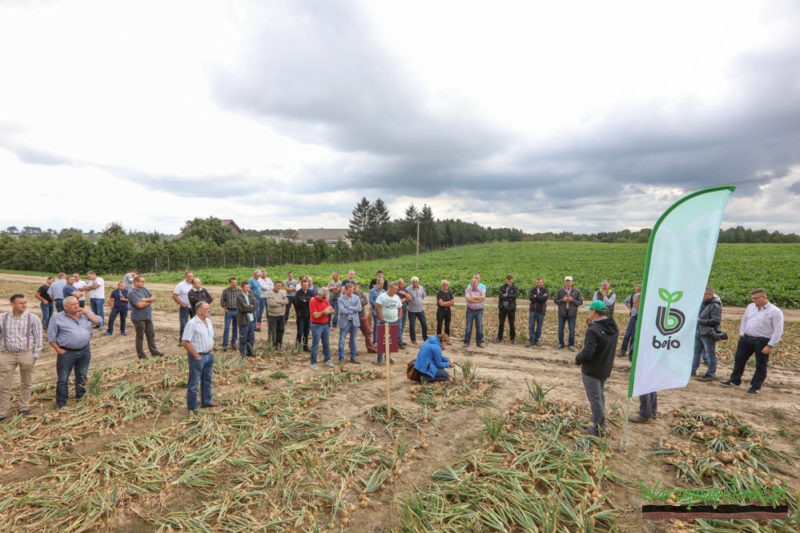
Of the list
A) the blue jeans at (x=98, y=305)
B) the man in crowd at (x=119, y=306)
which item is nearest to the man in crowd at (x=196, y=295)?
the man in crowd at (x=119, y=306)

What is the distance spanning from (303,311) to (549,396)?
6339 millimetres

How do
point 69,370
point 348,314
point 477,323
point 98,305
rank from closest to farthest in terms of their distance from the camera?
point 69,370
point 348,314
point 477,323
point 98,305

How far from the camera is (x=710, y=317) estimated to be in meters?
7.60

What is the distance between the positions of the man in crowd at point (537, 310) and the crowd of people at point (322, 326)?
0.03 m

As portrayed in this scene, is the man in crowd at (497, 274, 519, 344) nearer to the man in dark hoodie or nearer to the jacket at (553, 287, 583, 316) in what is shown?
the jacket at (553, 287, 583, 316)

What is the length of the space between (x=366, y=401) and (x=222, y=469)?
2.61 m

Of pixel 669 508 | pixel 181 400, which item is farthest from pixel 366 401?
pixel 669 508

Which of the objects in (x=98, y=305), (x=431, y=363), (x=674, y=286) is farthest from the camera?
(x=98, y=305)

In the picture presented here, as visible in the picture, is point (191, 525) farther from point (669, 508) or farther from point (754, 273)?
point (754, 273)

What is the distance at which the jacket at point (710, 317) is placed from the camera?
7.53 metres

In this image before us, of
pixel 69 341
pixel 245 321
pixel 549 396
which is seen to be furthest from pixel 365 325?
pixel 69 341

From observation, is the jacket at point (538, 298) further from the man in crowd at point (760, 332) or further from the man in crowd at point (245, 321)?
the man in crowd at point (245, 321)

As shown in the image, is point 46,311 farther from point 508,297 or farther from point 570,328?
point 570,328

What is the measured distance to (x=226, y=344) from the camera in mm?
10234
